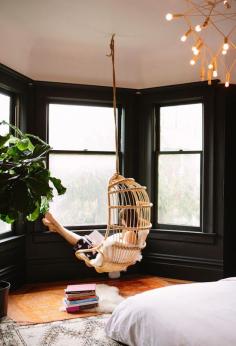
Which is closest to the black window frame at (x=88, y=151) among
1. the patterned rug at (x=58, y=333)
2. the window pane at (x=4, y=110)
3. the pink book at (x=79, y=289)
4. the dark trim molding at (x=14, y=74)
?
the dark trim molding at (x=14, y=74)

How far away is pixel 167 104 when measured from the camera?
4590 millimetres

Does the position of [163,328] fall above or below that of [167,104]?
below

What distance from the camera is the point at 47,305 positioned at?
3490 millimetres

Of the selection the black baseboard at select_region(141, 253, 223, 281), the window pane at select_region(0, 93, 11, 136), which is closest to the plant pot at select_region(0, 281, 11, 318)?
the window pane at select_region(0, 93, 11, 136)

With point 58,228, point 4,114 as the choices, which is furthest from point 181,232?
point 4,114

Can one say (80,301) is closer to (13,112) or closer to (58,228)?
(58,228)

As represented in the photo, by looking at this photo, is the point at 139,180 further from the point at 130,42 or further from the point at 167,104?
the point at 130,42

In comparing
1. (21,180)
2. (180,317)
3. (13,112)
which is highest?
(13,112)

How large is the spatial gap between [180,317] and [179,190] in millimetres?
2559

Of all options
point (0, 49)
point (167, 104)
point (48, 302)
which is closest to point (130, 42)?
point (167, 104)

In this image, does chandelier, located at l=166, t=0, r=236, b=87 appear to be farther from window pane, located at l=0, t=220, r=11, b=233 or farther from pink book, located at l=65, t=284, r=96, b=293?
window pane, located at l=0, t=220, r=11, b=233

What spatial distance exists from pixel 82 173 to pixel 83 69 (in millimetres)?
1203

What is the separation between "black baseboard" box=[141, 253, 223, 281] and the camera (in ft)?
13.8

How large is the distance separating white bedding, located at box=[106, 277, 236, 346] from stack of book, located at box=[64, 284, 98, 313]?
748 millimetres
